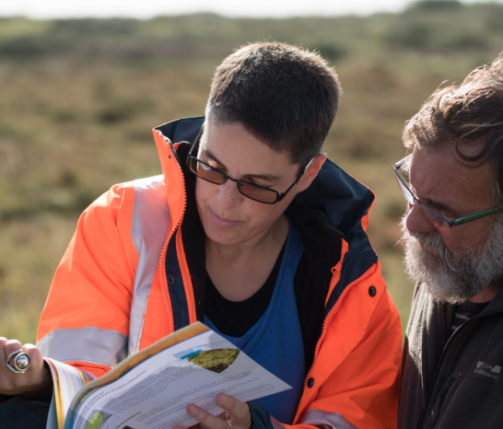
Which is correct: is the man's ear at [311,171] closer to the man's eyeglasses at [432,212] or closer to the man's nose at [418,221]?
the man's eyeglasses at [432,212]

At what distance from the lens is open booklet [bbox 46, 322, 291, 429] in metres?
1.62

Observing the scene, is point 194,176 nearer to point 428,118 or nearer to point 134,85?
point 428,118

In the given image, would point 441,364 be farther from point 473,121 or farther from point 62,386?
point 62,386

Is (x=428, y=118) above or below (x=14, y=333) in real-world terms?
above

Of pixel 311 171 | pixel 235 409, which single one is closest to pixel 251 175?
pixel 311 171

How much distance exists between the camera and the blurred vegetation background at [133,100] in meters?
7.66

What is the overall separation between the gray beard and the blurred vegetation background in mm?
1080

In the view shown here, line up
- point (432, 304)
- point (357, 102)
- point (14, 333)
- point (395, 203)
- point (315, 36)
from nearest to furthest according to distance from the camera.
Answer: point (432, 304) < point (14, 333) < point (395, 203) < point (357, 102) < point (315, 36)

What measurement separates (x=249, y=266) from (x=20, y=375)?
Answer: 111 cm

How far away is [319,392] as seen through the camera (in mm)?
2438

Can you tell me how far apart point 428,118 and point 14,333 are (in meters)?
3.70

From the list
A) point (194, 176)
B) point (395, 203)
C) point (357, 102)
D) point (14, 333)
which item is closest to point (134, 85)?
point (357, 102)

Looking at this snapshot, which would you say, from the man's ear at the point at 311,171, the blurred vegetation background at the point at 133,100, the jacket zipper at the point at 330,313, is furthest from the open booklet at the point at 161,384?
the blurred vegetation background at the point at 133,100

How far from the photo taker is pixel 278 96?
7.48ft
